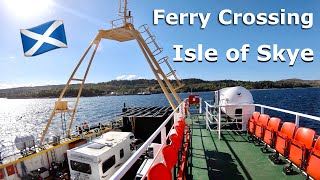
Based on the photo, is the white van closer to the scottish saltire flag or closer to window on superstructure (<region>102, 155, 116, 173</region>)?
window on superstructure (<region>102, 155, 116, 173</region>)

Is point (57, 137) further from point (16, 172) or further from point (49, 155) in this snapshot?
point (16, 172)

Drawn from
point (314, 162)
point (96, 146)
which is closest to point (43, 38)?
point (96, 146)

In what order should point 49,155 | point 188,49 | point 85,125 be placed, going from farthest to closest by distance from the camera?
point 85,125, point 49,155, point 188,49

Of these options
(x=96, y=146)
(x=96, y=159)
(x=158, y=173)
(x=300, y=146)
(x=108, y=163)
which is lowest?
(x=108, y=163)

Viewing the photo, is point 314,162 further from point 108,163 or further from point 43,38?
point 43,38

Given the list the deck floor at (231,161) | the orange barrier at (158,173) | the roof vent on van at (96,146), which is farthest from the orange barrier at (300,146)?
the roof vent on van at (96,146)

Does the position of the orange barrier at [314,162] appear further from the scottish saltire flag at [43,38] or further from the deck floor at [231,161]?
the scottish saltire flag at [43,38]

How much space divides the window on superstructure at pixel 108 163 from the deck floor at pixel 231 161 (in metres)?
4.97

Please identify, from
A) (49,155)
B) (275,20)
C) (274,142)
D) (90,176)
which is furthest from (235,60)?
(49,155)

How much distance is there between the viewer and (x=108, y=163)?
37.1 ft

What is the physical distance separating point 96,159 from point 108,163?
1.17m

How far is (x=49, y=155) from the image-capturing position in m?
14.6

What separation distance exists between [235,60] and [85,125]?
14648 millimetres

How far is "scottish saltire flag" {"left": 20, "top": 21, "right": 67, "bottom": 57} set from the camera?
35.5ft
